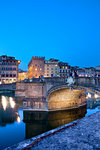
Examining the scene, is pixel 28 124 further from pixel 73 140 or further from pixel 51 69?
pixel 51 69

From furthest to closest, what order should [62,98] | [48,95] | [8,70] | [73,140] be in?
[8,70]
[62,98]
[48,95]
[73,140]

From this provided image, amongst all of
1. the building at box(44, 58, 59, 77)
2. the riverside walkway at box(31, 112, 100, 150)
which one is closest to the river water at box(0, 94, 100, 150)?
the riverside walkway at box(31, 112, 100, 150)

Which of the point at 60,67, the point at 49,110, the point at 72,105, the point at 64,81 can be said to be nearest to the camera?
the point at 64,81

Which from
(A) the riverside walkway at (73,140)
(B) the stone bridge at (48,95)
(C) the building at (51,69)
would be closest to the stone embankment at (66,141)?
(A) the riverside walkway at (73,140)

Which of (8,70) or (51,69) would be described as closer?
(8,70)

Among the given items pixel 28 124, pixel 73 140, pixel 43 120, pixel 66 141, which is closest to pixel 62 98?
pixel 43 120

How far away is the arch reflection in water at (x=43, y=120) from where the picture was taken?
58.5ft

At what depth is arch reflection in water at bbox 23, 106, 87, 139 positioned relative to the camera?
1783cm

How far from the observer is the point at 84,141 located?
238 inches

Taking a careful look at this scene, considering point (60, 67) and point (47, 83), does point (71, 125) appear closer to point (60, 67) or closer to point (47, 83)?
point (47, 83)

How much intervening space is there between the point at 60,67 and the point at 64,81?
52930 millimetres

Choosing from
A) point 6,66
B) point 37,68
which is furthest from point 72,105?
point 6,66

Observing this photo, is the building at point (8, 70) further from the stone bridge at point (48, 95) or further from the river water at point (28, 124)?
the river water at point (28, 124)

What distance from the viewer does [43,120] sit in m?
21.1
